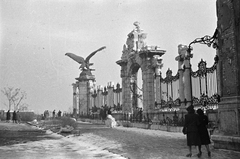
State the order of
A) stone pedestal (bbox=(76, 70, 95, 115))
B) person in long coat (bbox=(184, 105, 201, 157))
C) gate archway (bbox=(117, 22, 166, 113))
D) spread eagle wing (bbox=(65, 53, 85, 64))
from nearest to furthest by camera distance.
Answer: person in long coat (bbox=(184, 105, 201, 157)), gate archway (bbox=(117, 22, 166, 113)), stone pedestal (bbox=(76, 70, 95, 115)), spread eagle wing (bbox=(65, 53, 85, 64))

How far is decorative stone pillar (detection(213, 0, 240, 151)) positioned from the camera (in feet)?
30.8

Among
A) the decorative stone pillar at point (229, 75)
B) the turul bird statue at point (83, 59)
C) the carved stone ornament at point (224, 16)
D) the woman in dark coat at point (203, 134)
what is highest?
the turul bird statue at point (83, 59)

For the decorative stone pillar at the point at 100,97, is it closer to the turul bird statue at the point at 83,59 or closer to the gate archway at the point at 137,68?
the turul bird statue at the point at 83,59

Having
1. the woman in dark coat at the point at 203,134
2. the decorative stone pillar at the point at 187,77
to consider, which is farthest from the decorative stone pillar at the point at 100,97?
the woman in dark coat at the point at 203,134

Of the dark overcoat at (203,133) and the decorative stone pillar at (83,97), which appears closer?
the dark overcoat at (203,133)

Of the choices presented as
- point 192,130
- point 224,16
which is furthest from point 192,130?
point 224,16

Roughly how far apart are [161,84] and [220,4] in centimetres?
1355

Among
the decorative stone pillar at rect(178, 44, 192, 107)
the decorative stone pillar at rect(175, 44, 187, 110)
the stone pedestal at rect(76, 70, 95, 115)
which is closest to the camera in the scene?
the decorative stone pillar at rect(178, 44, 192, 107)

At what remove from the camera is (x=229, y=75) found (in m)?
9.93

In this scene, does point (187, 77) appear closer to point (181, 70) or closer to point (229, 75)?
point (181, 70)

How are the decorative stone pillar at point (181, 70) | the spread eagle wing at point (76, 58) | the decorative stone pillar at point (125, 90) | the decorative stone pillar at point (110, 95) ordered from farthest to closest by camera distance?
the spread eagle wing at point (76, 58) < the decorative stone pillar at point (110, 95) < the decorative stone pillar at point (125, 90) < the decorative stone pillar at point (181, 70)

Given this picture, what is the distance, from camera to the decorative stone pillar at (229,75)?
369 inches

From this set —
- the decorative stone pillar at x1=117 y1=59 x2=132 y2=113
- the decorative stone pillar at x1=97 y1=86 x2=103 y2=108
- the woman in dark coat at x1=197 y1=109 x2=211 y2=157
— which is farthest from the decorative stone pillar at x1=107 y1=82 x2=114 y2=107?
the woman in dark coat at x1=197 y1=109 x2=211 y2=157

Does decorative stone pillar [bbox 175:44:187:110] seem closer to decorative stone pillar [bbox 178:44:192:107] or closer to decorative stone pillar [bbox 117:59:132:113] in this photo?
decorative stone pillar [bbox 178:44:192:107]
